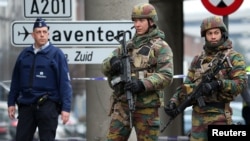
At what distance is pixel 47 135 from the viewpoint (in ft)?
33.3

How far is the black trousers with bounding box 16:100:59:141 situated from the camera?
10.1 meters

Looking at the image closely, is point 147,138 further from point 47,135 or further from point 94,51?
point 94,51

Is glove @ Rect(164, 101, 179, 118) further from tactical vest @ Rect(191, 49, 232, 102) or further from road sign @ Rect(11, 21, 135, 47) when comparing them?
road sign @ Rect(11, 21, 135, 47)

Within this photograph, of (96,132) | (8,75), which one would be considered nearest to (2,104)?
(8,75)

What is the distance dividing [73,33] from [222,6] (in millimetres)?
1998

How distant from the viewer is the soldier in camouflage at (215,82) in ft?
29.8

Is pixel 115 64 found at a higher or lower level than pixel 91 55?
lower

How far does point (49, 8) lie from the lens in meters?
11.9

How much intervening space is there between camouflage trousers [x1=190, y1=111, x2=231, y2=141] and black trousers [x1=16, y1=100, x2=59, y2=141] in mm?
1712

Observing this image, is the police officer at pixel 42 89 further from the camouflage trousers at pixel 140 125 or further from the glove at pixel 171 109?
the glove at pixel 171 109

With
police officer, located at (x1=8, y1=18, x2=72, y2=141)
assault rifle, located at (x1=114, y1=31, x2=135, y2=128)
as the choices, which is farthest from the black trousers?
assault rifle, located at (x1=114, y1=31, x2=135, y2=128)

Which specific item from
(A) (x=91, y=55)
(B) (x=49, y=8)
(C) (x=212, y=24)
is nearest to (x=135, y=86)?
(C) (x=212, y=24)

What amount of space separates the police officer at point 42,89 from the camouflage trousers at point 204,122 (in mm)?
1550

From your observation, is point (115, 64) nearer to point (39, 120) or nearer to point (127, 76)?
point (127, 76)
